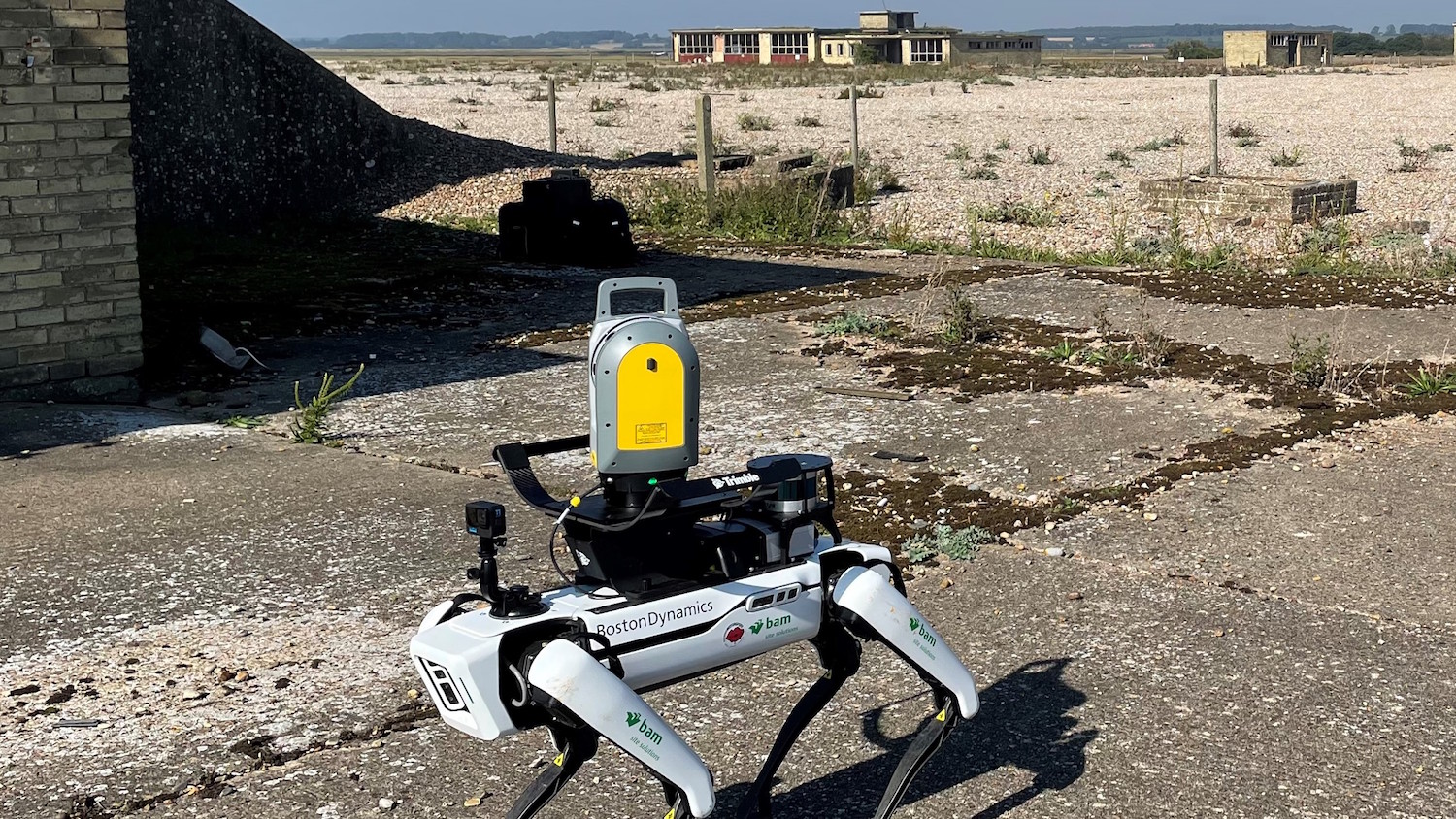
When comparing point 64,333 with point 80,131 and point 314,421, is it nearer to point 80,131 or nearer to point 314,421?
point 80,131

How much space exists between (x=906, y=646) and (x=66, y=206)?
6.95 m

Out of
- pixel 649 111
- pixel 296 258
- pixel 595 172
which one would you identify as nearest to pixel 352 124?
pixel 595 172

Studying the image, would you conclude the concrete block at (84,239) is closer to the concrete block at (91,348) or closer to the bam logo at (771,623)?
the concrete block at (91,348)

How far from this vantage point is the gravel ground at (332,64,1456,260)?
708 inches

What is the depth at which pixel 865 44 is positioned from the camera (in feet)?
299

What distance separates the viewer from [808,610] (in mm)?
3594

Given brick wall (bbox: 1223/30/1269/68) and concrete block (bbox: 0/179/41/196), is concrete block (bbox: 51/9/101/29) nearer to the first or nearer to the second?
concrete block (bbox: 0/179/41/196)

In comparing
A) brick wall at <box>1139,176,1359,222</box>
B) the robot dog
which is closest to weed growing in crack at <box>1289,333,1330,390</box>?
the robot dog

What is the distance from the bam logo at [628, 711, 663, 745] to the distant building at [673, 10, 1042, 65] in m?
83.7

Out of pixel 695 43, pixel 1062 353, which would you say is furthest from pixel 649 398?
pixel 695 43

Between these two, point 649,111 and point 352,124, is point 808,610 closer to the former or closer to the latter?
point 352,124

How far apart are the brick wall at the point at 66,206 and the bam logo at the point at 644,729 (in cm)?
681

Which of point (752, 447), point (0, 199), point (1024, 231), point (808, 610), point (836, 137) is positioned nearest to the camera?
point (808, 610)

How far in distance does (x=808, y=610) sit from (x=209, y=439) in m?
5.14
